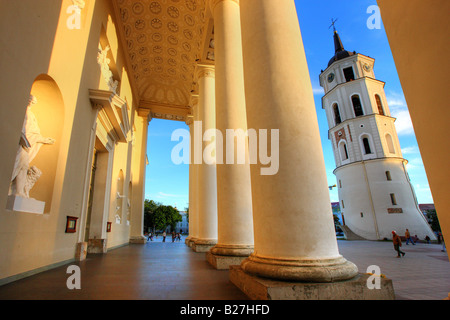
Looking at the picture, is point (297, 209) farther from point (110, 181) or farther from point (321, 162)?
point (110, 181)

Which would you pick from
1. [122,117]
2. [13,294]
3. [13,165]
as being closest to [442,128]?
[13,294]

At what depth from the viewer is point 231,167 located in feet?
23.4

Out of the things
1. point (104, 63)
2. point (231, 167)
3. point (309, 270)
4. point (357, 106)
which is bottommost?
point (309, 270)

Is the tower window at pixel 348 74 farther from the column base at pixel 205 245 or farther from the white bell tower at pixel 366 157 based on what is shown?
the column base at pixel 205 245

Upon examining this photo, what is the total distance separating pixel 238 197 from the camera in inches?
275

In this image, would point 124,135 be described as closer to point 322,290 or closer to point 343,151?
point 322,290

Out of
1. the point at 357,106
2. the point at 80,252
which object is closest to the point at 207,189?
the point at 80,252

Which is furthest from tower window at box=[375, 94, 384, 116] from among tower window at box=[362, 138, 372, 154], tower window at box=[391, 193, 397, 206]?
tower window at box=[391, 193, 397, 206]

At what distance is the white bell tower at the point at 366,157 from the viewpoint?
1252 inches

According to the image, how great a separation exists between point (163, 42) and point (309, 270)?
63.7ft

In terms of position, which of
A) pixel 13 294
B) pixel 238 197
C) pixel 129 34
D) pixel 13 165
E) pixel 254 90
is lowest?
pixel 13 294
